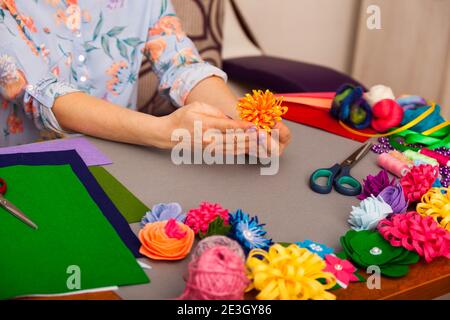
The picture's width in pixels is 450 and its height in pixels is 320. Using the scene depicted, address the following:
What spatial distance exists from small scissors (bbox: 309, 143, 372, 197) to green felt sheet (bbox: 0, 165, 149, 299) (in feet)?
1.06

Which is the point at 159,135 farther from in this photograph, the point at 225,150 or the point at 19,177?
the point at 19,177

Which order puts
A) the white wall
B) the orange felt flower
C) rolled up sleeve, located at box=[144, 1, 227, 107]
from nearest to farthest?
1. the orange felt flower
2. rolled up sleeve, located at box=[144, 1, 227, 107]
3. the white wall

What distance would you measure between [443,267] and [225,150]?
1.22 feet

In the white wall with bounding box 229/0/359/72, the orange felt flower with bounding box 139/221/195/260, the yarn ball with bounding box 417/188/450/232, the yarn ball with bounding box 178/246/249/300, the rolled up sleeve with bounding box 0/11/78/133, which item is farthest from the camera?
the white wall with bounding box 229/0/359/72

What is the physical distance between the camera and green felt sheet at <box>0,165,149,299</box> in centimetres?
63

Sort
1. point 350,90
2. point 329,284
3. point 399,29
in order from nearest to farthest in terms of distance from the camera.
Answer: point 329,284 → point 350,90 → point 399,29

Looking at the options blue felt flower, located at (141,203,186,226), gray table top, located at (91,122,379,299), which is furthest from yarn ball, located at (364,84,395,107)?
blue felt flower, located at (141,203,186,226)

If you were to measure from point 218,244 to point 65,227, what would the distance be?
0.70 feet

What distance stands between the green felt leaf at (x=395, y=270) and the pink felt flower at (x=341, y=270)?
4cm

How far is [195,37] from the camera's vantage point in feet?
5.81

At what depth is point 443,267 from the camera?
27.7 inches

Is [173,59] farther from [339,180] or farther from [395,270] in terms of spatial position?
[395,270]

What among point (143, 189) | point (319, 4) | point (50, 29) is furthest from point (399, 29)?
point (143, 189)

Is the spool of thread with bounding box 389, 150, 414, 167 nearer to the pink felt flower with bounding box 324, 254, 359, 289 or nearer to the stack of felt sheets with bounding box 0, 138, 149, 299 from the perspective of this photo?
the pink felt flower with bounding box 324, 254, 359, 289
